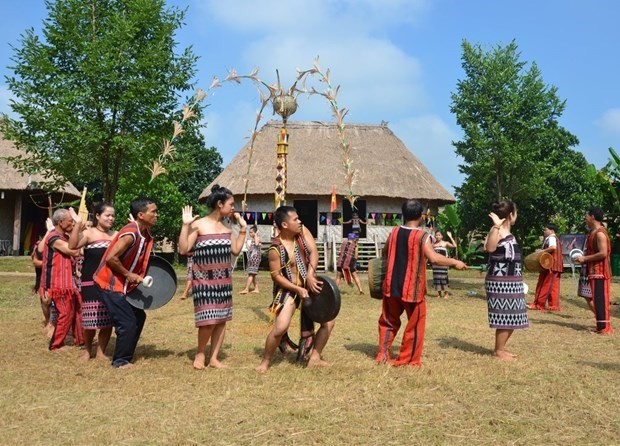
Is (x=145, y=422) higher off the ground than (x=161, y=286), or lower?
lower

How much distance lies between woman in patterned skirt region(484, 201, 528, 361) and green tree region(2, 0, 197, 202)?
11.2 m

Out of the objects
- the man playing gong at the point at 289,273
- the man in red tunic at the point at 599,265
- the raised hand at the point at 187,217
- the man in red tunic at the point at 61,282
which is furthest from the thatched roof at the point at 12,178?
the man in red tunic at the point at 599,265

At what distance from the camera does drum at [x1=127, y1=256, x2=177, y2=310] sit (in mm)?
6516

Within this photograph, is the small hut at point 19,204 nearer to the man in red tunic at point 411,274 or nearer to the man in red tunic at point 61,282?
the man in red tunic at point 61,282

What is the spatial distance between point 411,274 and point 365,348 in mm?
1646

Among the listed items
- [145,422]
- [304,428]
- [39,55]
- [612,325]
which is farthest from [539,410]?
[39,55]

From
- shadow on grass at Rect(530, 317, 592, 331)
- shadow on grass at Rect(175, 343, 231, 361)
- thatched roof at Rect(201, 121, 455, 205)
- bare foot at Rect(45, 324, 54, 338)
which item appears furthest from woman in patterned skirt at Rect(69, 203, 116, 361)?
thatched roof at Rect(201, 121, 455, 205)

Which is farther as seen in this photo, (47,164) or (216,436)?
(47,164)

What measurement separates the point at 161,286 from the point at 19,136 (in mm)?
11798

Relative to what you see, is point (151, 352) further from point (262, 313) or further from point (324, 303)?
point (262, 313)

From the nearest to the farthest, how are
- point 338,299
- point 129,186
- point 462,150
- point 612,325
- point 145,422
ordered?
point 145,422, point 338,299, point 612,325, point 129,186, point 462,150

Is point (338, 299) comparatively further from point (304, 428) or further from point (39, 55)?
point (39, 55)

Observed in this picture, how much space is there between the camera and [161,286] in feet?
21.9

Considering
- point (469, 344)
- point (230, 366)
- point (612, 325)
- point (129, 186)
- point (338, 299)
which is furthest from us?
point (129, 186)
